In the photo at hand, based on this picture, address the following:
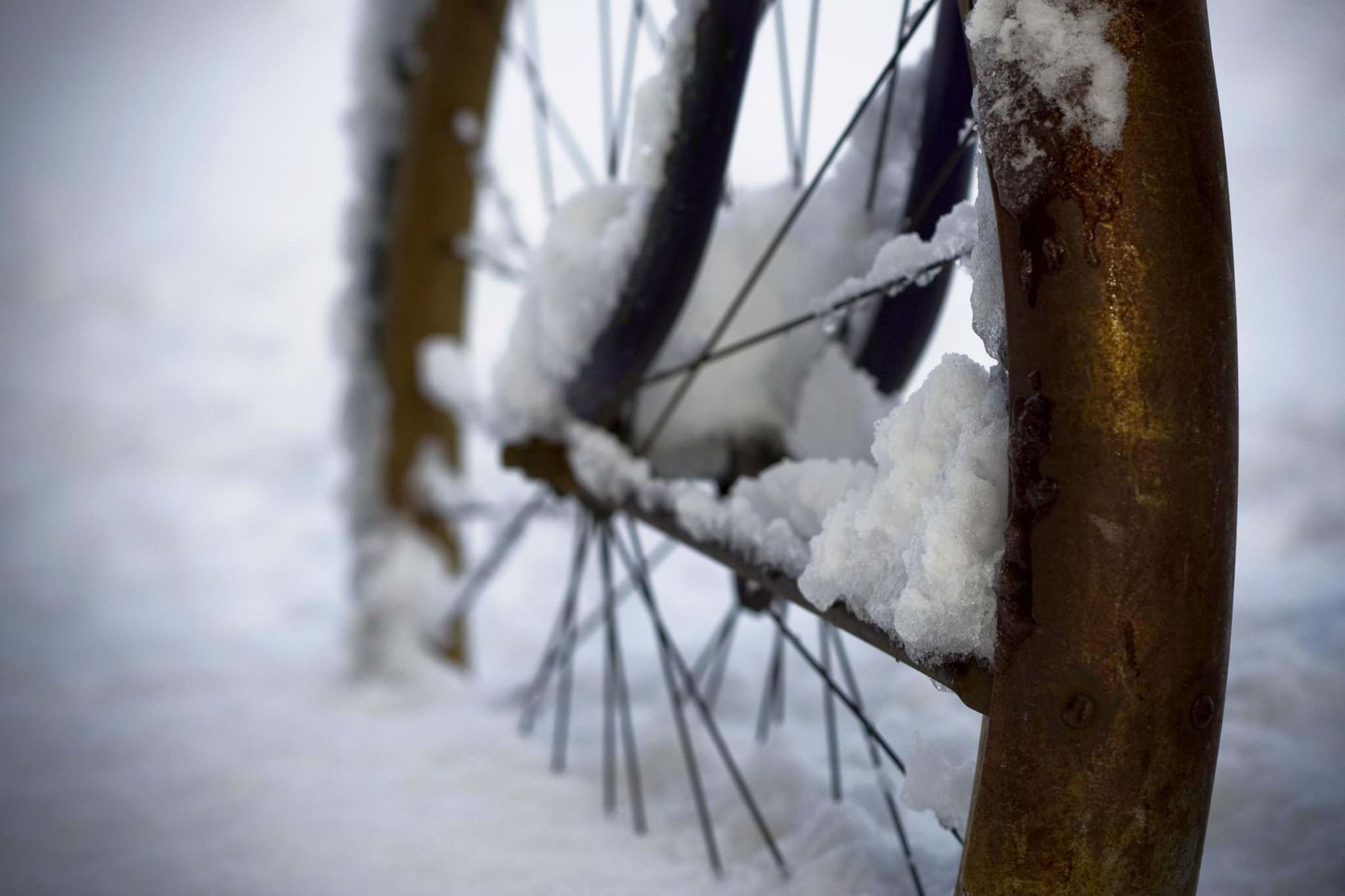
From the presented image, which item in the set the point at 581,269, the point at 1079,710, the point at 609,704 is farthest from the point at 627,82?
the point at 1079,710

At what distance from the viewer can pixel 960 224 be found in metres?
0.45

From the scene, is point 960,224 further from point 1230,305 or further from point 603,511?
point 603,511

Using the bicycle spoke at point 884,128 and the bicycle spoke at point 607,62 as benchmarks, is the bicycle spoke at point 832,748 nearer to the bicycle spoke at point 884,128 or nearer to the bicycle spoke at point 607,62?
the bicycle spoke at point 884,128

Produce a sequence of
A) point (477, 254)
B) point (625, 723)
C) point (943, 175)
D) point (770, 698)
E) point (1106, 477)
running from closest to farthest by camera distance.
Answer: point (1106, 477) < point (943, 175) < point (625, 723) < point (770, 698) < point (477, 254)

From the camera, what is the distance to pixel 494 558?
1144 millimetres

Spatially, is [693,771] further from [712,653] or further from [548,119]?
[548,119]

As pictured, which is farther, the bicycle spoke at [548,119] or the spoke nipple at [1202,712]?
the bicycle spoke at [548,119]

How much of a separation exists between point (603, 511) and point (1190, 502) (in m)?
0.52

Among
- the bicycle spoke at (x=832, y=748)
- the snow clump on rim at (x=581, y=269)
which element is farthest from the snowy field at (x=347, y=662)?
the snow clump on rim at (x=581, y=269)

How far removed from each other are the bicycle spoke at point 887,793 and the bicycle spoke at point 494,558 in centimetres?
35

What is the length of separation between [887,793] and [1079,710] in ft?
0.95

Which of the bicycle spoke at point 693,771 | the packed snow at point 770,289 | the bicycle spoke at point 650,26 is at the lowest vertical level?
the bicycle spoke at point 693,771

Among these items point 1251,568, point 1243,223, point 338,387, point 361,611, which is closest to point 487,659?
point 361,611

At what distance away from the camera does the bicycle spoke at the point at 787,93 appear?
75 cm
